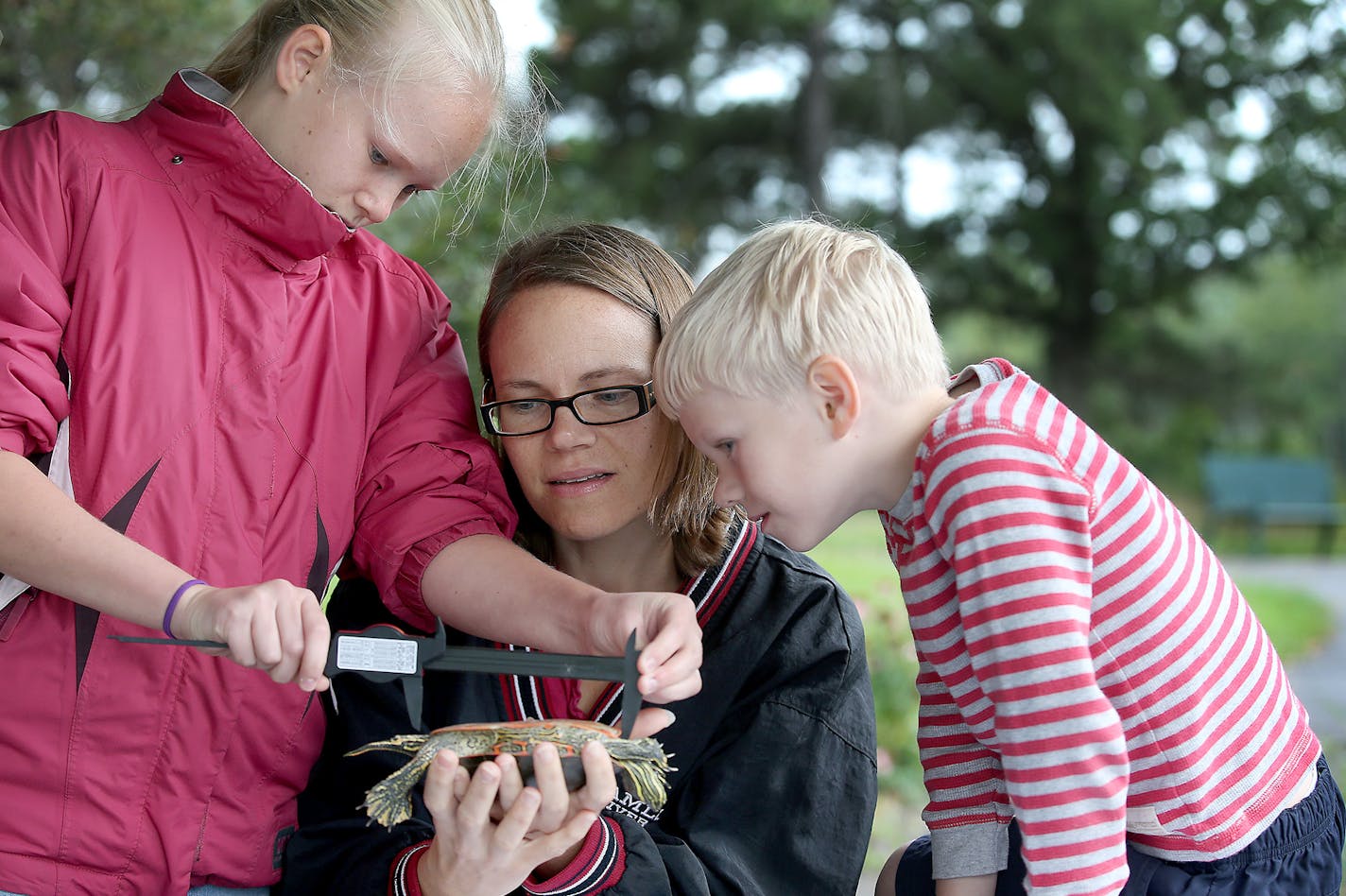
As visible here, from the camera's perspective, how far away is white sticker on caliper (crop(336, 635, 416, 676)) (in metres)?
1.53

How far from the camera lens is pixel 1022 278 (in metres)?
13.6

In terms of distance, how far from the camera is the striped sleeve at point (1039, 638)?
4.84ft

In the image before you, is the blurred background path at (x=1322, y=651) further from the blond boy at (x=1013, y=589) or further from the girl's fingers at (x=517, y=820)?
the girl's fingers at (x=517, y=820)

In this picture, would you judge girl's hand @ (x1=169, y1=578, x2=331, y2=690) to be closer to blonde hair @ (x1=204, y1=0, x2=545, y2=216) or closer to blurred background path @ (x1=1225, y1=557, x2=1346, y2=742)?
blonde hair @ (x1=204, y1=0, x2=545, y2=216)

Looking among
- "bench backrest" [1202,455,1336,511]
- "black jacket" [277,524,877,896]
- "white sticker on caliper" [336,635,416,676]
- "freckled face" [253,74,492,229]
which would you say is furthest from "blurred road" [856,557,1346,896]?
"freckled face" [253,74,492,229]

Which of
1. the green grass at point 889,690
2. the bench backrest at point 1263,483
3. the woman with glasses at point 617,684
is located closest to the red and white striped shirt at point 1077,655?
the woman with glasses at point 617,684

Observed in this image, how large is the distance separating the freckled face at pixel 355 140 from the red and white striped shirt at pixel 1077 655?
2.83ft

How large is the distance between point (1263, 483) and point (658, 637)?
12637 millimetres

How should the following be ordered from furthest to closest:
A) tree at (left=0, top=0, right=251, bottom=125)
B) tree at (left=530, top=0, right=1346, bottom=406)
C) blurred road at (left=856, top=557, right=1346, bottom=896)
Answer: tree at (left=530, top=0, right=1346, bottom=406) < tree at (left=0, top=0, right=251, bottom=125) < blurred road at (left=856, top=557, right=1346, bottom=896)

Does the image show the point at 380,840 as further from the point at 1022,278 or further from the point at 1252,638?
the point at 1022,278

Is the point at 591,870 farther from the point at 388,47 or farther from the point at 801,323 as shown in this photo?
the point at 388,47

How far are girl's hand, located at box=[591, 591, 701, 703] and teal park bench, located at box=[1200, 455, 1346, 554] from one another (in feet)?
38.7

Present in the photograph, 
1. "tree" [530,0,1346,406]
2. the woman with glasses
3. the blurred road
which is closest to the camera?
the woman with glasses

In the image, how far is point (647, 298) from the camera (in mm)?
2111
